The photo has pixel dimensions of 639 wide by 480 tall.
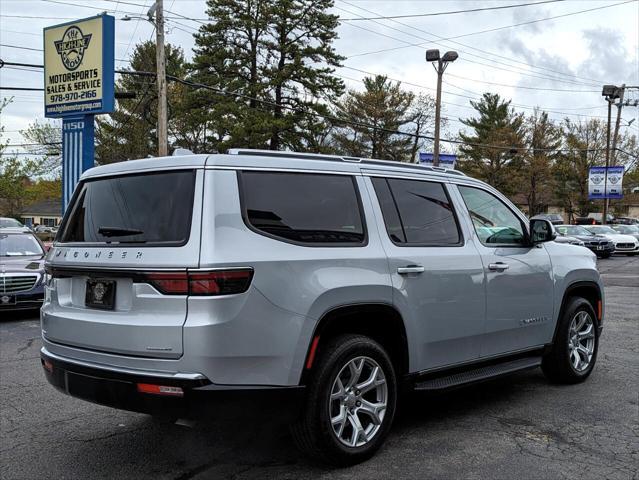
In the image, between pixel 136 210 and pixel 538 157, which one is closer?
pixel 136 210

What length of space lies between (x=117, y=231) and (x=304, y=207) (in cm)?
114

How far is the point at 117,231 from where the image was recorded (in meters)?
3.87

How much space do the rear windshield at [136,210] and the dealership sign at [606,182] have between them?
45.7 meters

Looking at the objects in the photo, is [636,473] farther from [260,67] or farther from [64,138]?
[260,67]

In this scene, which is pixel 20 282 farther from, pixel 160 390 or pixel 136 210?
pixel 160 390

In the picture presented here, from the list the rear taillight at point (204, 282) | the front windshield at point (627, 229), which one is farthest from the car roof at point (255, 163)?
the front windshield at point (627, 229)

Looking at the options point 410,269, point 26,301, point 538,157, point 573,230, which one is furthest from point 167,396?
point 538,157

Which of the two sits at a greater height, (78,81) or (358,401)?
(78,81)

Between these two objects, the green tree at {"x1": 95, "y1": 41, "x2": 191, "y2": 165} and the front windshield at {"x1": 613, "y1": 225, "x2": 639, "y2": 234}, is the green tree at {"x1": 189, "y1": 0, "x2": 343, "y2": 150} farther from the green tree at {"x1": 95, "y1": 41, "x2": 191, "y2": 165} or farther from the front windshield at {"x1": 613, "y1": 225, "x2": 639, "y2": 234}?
the front windshield at {"x1": 613, "y1": 225, "x2": 639, "y2": 234}

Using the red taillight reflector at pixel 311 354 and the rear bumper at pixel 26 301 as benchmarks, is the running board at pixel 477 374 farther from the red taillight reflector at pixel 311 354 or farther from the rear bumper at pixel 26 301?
the rear bumper at pixel 26 301

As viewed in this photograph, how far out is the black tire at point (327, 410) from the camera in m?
3.75

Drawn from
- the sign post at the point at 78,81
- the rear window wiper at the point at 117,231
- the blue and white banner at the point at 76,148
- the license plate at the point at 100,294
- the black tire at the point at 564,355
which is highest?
the sign post at the point at 78,81

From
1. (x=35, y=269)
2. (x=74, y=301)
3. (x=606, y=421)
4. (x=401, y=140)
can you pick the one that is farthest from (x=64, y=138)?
(x=401, y=140)

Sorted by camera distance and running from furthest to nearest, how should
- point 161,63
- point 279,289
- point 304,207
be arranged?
point 161,63
point 304,207
point 279,289
